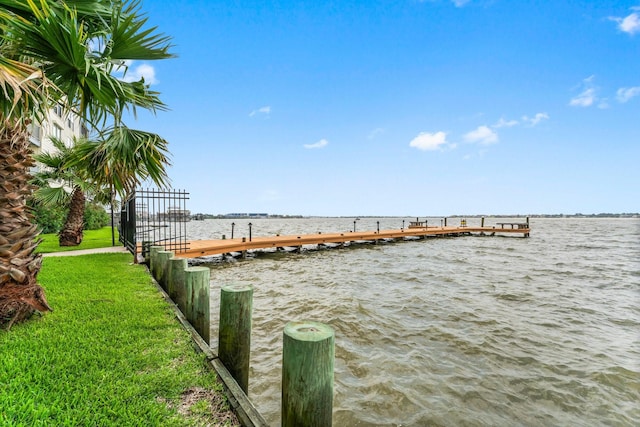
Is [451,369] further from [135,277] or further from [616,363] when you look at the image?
[135,277]

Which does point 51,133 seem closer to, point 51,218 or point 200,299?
point 51,218

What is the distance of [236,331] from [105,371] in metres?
1.36

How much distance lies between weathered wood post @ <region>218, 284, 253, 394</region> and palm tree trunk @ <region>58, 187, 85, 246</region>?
14.3 metres

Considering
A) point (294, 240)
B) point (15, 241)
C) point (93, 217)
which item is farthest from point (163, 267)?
point (93, 217)

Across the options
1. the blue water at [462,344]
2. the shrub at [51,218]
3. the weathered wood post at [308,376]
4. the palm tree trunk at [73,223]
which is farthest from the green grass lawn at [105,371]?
the shrub at [51,218]

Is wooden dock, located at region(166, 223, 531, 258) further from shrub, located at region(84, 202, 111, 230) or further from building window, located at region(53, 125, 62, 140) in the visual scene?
building window, located at region(53, 125, 62, 140)

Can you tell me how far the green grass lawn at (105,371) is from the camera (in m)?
2.52

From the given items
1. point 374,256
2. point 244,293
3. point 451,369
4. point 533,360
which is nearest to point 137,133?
point 244,293

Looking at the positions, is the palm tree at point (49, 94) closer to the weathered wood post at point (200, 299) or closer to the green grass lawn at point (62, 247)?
the weathered wood post at point (200, 299)

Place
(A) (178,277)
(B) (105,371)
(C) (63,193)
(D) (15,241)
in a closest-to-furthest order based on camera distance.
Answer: (B) (105,371), (D) (15,241), (A) (178,277), (C) (63,193)

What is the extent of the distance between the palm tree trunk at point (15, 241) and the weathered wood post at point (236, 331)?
3.13 metres

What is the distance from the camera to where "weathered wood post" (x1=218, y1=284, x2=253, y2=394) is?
345cm

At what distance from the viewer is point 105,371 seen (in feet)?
10.3

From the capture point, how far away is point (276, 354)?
5387mm
